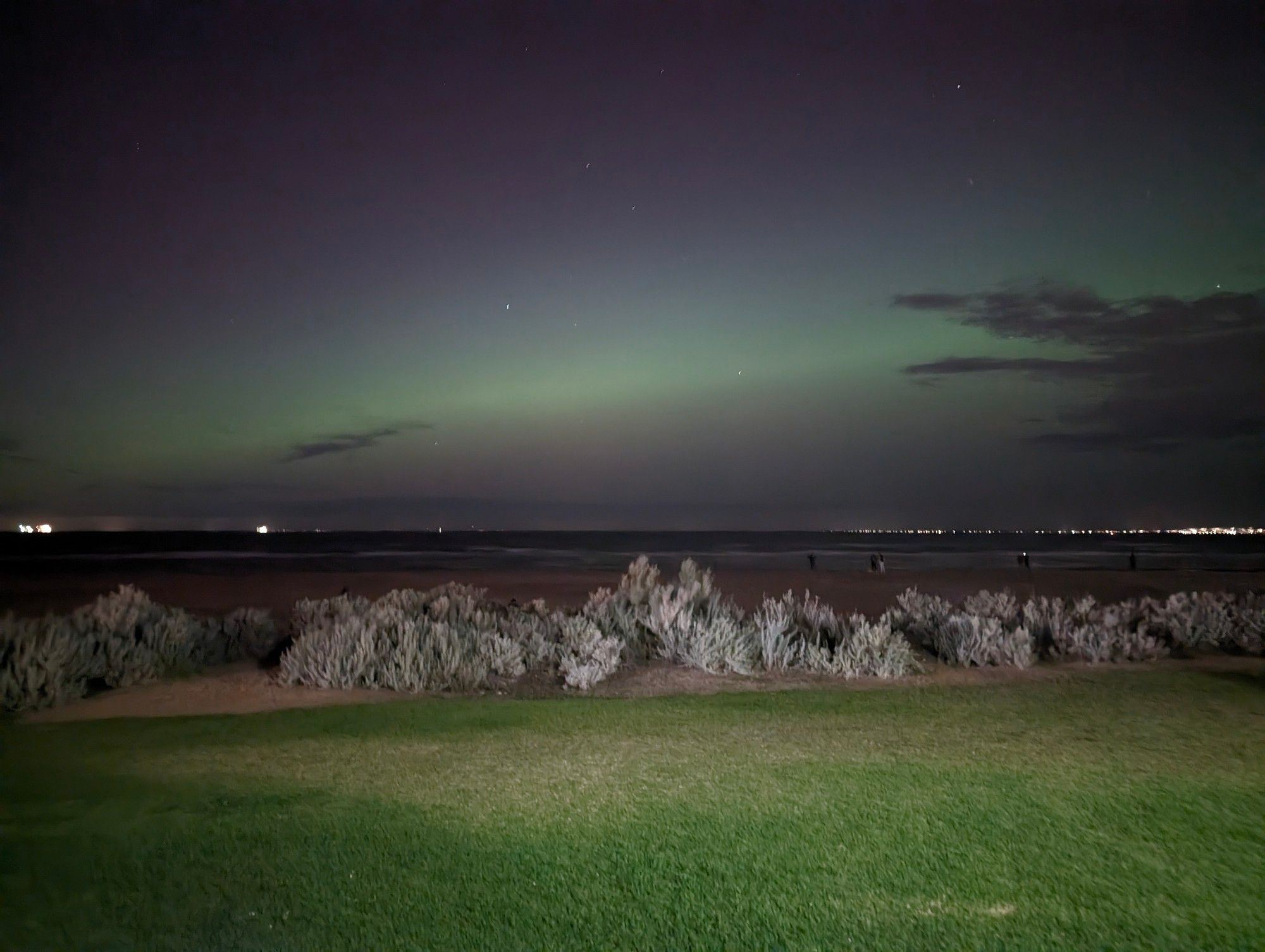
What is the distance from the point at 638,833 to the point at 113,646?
7.10 m

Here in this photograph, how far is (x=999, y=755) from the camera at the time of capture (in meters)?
6.47

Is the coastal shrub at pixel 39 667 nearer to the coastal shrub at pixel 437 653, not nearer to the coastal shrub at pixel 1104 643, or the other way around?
the coastal shrub at pixel 437 653

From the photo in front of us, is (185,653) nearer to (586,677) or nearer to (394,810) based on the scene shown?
(586,677)

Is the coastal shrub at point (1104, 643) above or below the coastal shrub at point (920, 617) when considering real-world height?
below

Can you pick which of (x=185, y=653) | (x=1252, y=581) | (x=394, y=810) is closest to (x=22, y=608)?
(x=185, y=653)

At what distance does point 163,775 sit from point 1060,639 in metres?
9.93

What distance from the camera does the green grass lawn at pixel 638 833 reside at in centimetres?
389

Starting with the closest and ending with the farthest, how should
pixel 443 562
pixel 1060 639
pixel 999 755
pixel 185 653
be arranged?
pixel 999 755 < pixel 185 653 < pixel 1060 639 < pixel 443 562

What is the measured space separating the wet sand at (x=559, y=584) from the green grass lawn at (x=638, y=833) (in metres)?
10.7

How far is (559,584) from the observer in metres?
25.7

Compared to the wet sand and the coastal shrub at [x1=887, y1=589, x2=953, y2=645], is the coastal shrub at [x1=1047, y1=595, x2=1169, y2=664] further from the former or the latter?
the wet sand

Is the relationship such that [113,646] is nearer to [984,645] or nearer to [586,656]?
[586,656]

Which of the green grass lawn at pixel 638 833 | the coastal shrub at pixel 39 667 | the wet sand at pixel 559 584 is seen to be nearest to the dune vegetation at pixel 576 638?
the coastal shrub at pixel 39 667

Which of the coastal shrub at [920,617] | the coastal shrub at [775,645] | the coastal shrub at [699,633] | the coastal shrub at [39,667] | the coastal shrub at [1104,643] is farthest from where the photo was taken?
the coastal shrub at [920,617]
